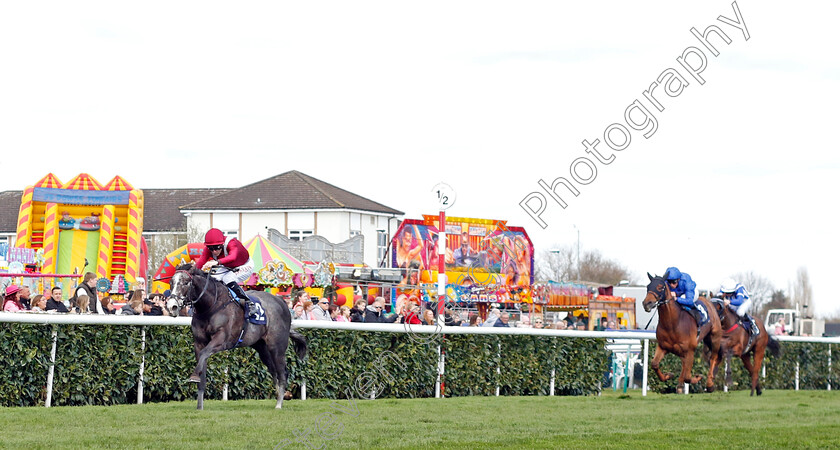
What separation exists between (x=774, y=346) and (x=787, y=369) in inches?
75.4

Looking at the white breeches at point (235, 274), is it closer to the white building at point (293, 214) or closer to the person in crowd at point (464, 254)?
the person in crowd at point (464, 254)

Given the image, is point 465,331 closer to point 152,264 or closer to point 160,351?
point 160,351

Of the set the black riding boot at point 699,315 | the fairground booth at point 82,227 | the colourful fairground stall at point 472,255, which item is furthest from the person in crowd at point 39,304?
the colourful fairground stall at point 472,255

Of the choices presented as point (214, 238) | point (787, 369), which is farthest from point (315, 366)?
point (787, 369)

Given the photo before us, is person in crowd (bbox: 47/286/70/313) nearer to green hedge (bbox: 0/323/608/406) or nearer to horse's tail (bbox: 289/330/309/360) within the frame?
green hedge (bbox: 0/323/608/406)

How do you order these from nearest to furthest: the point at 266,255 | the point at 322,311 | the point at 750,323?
the point at 322,311 < the point at 750,323 < the point at 266,255

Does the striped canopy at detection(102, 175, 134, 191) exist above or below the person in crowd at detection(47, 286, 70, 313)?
above

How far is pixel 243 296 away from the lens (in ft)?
31.5

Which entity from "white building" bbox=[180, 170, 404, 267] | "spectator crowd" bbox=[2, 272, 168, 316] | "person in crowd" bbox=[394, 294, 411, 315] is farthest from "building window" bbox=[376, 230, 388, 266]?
"spectator crowd" bbox=[2, 272, 168, 316]

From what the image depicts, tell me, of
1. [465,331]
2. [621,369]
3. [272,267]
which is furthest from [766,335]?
[272,267]

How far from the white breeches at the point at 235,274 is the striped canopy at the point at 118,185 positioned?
36.8 ft

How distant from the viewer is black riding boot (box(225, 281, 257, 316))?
9586 mm

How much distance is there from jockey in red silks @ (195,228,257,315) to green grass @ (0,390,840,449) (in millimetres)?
1052

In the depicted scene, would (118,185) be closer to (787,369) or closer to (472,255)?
(472,255)
